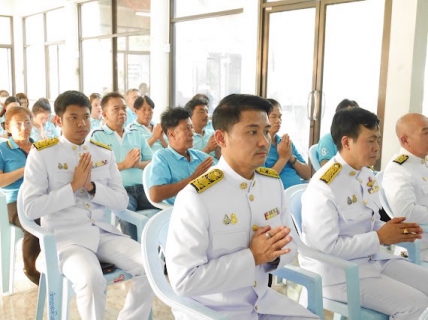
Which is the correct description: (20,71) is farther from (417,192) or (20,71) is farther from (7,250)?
(417,192)

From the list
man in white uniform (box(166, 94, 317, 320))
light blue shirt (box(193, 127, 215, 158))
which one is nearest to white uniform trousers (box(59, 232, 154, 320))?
man in white uniform (box(166, 94, 317, 320))

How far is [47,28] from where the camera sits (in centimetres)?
1009

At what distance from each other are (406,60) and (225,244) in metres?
3.09

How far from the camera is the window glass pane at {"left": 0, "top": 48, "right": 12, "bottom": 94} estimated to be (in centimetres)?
1130

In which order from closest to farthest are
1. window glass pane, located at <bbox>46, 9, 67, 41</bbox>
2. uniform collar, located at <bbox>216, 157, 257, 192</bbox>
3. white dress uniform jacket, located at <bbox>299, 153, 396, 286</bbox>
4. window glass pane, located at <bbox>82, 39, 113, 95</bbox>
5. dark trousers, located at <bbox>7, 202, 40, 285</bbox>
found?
1. uniform collar, located at <bbox>216, 157, 257, 192</bbox>
2. white dress uniform jacket, located at <bbox>299, 153, 396, 286</bbox>
3. dark trousers, located at <bbox>7, 202, 40, 285</bbox>
4. window glass pane, located at <bbox>82, 39, 113, 95</bbox>
5. window glass pane, located at <bbox>46, 9, 67, 41</bbox>

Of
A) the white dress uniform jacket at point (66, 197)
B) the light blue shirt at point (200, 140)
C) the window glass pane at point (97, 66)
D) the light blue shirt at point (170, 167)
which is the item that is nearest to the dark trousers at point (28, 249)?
the white dress uniform jacket at point (66, 197)

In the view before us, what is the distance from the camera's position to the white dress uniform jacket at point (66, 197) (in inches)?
82.6

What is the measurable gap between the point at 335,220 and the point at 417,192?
850mm

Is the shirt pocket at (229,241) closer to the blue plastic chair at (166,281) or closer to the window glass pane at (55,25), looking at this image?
the blue plastic chair at (166,281)

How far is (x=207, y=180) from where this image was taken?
1444 millimetres

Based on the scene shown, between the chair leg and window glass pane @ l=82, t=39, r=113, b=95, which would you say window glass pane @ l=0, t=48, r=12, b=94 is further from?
the chair leg

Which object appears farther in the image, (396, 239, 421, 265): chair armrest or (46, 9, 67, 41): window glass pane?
(46, 9, 67, 41): window glass pane

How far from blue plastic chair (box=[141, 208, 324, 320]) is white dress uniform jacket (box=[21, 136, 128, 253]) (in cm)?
59

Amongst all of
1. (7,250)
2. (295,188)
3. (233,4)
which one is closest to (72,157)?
(7,250)
